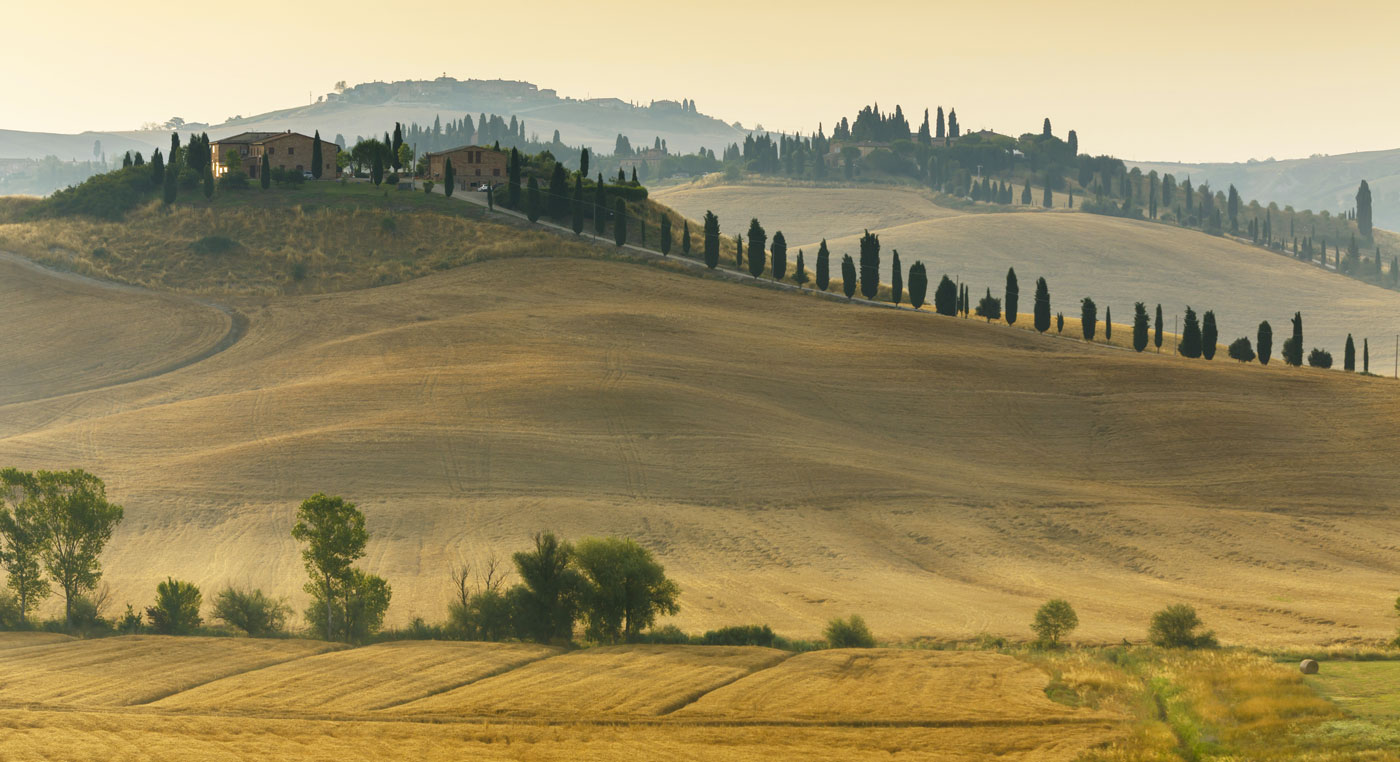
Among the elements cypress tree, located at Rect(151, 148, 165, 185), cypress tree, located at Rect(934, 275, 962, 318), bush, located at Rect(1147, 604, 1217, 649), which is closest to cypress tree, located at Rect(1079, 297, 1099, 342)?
cypress tree, located at Rect(934, 275, 962, 318)

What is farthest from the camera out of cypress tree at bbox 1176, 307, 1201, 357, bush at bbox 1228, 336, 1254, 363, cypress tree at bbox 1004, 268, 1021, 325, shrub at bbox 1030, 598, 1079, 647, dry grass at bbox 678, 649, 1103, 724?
cypress tree at bbox 1004, 268, 1021, 325

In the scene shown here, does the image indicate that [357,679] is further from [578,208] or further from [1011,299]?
[578,208]

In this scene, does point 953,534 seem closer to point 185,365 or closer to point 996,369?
point 996,369

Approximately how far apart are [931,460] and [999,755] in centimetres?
3982

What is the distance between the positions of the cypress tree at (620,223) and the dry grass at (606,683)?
77.8m

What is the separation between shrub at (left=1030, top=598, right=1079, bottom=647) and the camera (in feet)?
135

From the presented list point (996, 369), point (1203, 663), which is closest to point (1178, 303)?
point (996, 369)

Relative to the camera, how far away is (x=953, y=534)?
57.2 m

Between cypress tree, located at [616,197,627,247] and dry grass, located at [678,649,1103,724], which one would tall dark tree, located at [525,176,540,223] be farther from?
dry grass, located at [678,649,1103,724]

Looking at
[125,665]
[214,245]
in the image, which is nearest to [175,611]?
[125,665]

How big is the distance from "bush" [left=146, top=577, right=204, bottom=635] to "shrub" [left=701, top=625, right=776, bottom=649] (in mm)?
17464

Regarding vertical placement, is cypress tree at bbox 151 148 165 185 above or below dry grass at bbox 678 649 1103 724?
above

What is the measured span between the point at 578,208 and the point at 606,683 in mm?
86010

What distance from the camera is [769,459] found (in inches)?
2542
